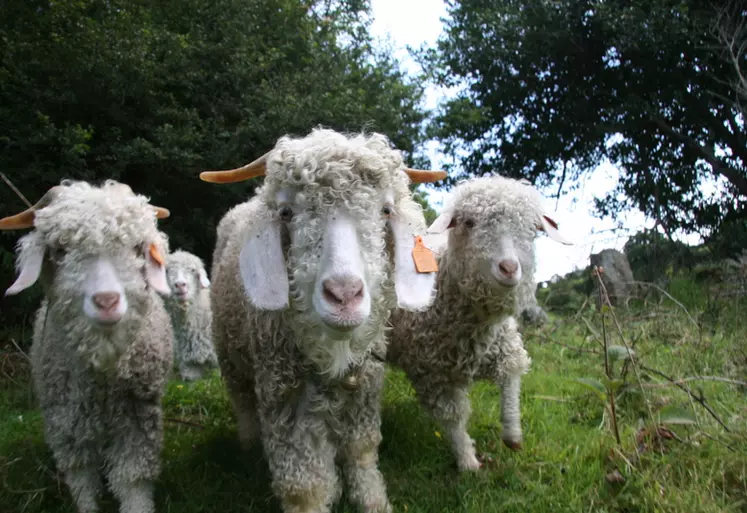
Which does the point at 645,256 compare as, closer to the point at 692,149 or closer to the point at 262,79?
the point at 692,149

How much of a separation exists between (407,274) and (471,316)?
38.4 inches

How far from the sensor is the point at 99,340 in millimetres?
2582

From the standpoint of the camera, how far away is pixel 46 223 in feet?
8.75

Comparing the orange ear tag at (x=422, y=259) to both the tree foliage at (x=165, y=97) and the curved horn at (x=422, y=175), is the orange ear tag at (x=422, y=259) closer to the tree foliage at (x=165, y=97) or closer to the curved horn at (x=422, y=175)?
the curved horn at (x=422, y=175)

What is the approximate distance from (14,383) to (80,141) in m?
2.43

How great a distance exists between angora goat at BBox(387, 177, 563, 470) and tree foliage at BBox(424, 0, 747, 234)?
7.16 m

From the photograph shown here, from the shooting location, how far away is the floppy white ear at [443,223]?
10.1 feet

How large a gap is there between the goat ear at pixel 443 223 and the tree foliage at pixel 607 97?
23.4ft

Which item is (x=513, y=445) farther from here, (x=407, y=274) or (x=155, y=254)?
(x=155, y=254)

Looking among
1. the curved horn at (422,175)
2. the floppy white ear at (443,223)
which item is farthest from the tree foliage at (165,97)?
the curved horn at (422,175)

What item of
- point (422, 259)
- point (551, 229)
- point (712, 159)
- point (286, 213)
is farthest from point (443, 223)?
point (712, 159)

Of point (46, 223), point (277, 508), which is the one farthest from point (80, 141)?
point (277, 508)

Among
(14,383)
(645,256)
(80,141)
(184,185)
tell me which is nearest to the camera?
(14,383)

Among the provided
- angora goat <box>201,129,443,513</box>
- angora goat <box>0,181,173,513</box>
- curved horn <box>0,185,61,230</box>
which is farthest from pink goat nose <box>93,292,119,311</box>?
curved horn <box>0,185,61,230</box>
